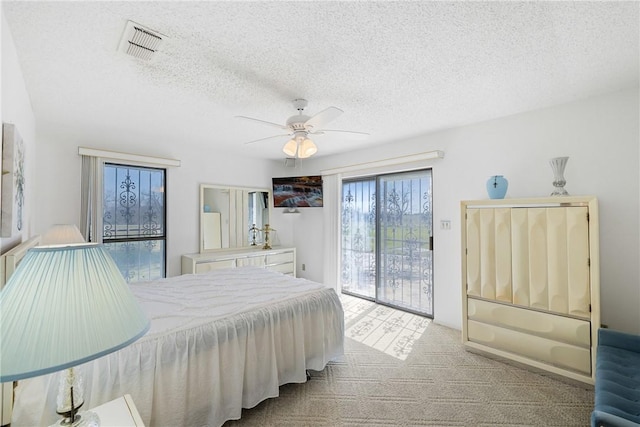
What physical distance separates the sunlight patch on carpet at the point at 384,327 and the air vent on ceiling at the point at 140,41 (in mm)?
3201

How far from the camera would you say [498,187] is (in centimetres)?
269

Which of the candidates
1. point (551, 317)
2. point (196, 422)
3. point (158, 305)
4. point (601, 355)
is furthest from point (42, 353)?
point (551, 317)

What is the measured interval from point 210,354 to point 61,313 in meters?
1.23

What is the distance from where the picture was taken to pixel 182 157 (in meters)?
4.07

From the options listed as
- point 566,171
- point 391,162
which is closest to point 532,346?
point 566,171

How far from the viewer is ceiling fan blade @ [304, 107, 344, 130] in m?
2.00

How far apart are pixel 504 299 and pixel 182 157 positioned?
4459 mm

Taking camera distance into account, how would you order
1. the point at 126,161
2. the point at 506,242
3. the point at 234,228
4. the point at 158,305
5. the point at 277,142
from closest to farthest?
the point at 158,305
the point at 506,242
the point at 126,161
the point at 277,142
the point at 234,228

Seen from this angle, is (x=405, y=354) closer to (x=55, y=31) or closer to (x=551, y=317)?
(x=551, y=317)

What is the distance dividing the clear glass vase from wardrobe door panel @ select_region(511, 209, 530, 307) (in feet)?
1.19

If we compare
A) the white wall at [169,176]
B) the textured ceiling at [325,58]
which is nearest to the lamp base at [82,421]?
the textured ceiling at [325,58]

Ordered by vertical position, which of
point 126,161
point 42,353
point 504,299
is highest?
point 126,161

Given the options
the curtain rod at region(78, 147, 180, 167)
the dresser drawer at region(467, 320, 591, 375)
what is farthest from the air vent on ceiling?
the dresser drawer at region(467, 320, 591, 375)

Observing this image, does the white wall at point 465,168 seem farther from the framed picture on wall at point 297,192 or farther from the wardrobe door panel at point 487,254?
the wardrobe door panel at point 487,254
